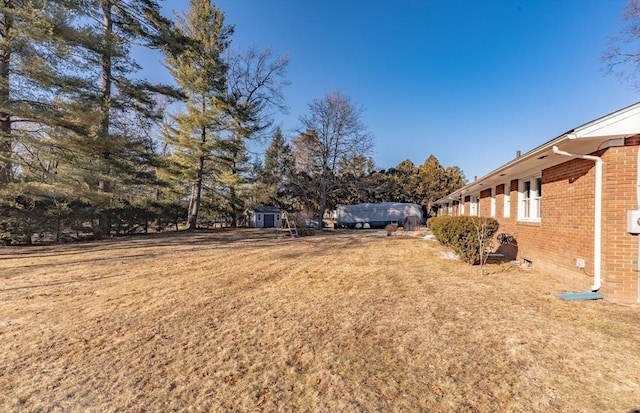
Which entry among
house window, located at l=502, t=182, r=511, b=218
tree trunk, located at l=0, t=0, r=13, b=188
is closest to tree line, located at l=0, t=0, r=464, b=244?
tree trunk, located at l=0, t=0, r=13, b=188

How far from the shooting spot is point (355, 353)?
10.3ft

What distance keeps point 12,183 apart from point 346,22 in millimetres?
13834

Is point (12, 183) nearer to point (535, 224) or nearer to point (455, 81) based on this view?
point (535, 224)

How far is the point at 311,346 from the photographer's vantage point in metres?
3.30

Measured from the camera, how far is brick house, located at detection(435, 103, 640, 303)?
15.4 ft

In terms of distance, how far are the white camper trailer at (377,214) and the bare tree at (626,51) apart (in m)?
20.5

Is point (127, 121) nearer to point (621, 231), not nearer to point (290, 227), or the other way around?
point (290, 227)

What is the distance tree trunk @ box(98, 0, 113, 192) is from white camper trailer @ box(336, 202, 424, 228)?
902 inches

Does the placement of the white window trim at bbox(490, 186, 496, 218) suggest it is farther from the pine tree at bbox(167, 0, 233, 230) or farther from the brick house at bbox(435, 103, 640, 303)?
the pine tree at bbox(167, 0, 233, 230)

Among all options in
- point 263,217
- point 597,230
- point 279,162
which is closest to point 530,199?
point 597,230

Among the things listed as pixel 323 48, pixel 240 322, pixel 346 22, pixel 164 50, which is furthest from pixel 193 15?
pixel 240 322

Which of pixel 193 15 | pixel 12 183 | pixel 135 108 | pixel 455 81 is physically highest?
pixel 193 15

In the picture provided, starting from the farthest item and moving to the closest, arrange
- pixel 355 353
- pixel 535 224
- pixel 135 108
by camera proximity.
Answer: pixel 135 108 < pixel 535 224 < pixel 355 353

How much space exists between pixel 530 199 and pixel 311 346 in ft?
26.1
